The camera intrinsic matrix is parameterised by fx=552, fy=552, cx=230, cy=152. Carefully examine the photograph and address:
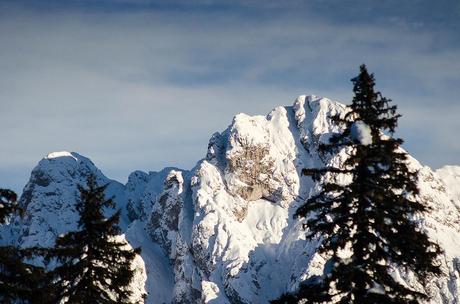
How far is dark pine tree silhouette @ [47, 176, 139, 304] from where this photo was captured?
879 inches

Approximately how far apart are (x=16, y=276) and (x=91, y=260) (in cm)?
581

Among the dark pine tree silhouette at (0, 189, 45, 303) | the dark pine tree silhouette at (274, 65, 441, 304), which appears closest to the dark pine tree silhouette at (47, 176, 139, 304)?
the dark pine tree silhouette at (0, 189, 45, 303)

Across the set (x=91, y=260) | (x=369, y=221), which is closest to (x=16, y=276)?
(x=91, y=260)

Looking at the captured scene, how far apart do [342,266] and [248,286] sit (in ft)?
555

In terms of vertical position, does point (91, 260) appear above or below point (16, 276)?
above

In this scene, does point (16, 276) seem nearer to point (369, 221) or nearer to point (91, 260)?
point (91, 260)

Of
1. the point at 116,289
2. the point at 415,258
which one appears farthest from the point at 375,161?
the point at 116,289

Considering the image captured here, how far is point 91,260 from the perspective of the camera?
22891mm

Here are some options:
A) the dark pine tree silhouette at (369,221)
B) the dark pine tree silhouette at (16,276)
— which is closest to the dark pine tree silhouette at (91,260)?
the dark pine tree silhouette at (16,276)

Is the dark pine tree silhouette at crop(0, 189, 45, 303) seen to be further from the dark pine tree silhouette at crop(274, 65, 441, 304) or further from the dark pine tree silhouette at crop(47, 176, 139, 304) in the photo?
the dark pine tree silhouette at crop(274, 65, 441, 304)

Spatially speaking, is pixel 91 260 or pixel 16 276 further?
pixel 91 260

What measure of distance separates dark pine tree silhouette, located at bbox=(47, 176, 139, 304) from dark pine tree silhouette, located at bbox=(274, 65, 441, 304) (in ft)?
25.9

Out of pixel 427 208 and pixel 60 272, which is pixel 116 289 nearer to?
pixel 60 272

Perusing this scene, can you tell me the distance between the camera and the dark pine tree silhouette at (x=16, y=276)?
55.6 feet
